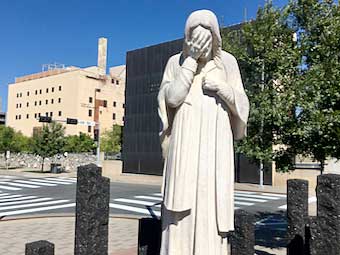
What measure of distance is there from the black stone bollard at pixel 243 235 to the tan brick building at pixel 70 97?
191ft

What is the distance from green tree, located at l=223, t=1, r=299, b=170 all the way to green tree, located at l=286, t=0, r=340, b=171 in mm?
212

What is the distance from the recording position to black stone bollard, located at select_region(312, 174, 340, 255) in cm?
377

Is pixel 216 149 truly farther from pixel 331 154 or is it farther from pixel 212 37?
pixel 331 154

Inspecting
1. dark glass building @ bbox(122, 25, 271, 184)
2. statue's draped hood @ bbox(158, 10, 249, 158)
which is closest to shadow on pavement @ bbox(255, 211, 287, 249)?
statue's draped hood @ bbox(158, 10, 249, 158)

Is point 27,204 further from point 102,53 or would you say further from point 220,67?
point 102,53

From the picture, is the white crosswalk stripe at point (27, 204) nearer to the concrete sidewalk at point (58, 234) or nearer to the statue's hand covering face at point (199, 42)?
the concrete sidewalk at point (58, 234)

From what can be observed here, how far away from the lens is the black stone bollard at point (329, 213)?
12.4 feet

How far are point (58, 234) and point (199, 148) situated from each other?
23.0ft

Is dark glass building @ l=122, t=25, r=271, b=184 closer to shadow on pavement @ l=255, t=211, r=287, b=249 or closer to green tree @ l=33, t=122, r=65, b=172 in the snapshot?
green tree @ l=33, t=122, r=65, b=172

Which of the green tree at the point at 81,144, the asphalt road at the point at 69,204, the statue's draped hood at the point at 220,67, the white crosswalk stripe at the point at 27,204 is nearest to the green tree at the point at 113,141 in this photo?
the green tree at the point at 81,144

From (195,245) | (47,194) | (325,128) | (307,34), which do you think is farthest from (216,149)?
(47,194)

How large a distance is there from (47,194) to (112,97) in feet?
164

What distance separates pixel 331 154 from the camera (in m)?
5.66

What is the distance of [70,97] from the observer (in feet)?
204
